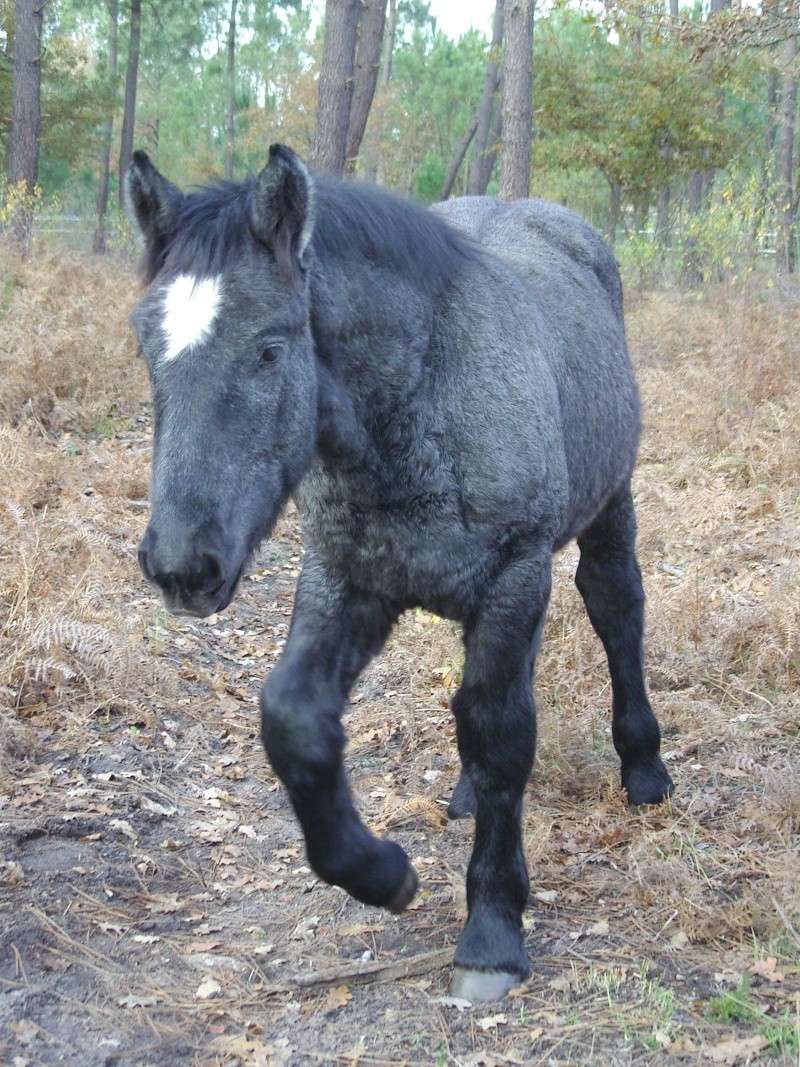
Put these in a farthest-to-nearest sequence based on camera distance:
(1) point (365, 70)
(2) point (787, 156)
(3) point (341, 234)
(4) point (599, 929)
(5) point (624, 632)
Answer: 1. (2) point (787, 156)
2. (1) point (365, 70)
3. (5) point (624, 632)
4. (4) point (599, 929)
5. (3) point (341, 234)

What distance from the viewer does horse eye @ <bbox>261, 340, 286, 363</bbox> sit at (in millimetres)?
2822

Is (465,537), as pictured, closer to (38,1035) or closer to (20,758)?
(38,1035)

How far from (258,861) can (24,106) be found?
17033 mm

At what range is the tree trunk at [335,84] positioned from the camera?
13422 millimetres

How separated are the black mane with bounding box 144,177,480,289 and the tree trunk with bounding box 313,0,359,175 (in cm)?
1046

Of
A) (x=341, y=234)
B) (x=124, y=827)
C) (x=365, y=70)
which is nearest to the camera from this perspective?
(x=341, y=234)

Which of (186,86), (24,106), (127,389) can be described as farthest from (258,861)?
(186,86)

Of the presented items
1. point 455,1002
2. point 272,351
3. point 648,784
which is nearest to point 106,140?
point 648,784

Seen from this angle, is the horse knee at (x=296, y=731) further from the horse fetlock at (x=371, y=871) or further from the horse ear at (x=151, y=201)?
the horse ear at (x=151, y=201)

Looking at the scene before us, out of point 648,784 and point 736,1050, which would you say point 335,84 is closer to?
point 648,784

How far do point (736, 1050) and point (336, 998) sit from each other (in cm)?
112

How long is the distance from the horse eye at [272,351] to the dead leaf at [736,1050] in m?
2.12

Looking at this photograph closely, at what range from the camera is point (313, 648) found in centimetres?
336

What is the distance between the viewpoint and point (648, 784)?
4.65m
